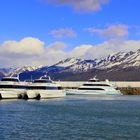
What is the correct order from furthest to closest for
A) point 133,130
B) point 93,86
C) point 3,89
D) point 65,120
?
point 93,86 → point 3,89 → point 65,120 → point 133,130

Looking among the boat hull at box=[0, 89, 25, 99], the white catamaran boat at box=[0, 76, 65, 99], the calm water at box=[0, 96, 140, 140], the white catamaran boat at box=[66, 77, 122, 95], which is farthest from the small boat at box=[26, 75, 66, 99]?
the calm water at box=[0, 96, 140, 140]

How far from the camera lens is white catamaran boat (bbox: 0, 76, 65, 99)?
393ft

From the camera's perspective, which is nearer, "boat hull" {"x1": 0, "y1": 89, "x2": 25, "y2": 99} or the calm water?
the calm water

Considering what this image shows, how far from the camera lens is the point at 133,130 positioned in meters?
57.3

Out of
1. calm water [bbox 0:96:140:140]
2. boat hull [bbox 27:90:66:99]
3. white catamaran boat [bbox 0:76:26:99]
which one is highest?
white catamaran boat [bbox 0:76:26:99]

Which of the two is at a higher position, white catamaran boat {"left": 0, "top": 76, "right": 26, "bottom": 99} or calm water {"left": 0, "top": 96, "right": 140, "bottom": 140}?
white catamaran boat {"left": 0, "top": 76, "right": 26, "bottom": 99}

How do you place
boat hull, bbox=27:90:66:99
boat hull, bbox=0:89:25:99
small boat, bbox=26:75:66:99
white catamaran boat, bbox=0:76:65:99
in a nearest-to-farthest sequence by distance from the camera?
boat hull, bbox=0:89:25:99
white catamaran boat, bbox=0:76:65:99
boat hull, bbox=27:90:66:99
small boat, bbox=26:75:66:99

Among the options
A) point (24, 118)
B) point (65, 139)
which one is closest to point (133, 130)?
point (65, 139)

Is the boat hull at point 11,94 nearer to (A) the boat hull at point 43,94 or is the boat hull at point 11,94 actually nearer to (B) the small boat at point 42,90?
(A) the boat hull at point 43,94

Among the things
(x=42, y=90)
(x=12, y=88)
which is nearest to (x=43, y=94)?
(x=42, y=90)

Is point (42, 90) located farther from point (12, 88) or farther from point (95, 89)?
point (95, 89)

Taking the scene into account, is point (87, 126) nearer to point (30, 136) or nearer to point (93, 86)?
point (30, 136)

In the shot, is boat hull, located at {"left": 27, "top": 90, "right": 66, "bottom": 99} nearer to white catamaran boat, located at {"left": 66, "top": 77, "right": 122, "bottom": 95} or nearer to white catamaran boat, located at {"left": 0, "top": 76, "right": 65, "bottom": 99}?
white catamaran boat, located at {"left": 0, "top": 76, "right": 65, "bottom": 99}

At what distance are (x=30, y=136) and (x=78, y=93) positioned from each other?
12292 cm
